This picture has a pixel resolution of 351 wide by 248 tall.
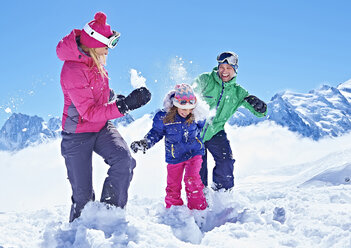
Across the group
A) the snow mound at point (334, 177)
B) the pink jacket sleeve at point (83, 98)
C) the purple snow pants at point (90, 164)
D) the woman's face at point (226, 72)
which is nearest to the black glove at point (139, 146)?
the purple snow pants at point (90, 164)

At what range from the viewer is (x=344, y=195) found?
18.6 ft

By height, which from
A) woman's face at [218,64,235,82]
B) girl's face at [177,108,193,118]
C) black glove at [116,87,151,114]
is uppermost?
woman's face at [218,64,235,82]

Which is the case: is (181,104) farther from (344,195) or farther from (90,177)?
(344,195)

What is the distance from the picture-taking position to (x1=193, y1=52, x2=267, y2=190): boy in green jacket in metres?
5.54

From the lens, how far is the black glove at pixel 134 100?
12.2ft

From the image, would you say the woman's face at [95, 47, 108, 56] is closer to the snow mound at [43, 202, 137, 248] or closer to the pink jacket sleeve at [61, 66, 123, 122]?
the pink jacket sleeve at [61, 66, 123, 122]

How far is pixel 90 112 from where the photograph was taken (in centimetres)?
371

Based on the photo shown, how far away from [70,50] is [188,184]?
89.9 inches

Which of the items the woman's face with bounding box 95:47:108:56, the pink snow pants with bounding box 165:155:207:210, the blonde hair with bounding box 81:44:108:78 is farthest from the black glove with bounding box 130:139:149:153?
the woman's face with bounding box 95:47:108:56

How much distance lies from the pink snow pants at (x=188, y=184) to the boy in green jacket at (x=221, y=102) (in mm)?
740

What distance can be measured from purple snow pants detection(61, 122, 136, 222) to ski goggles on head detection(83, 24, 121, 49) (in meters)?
0.98

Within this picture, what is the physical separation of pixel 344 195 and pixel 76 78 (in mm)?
4524

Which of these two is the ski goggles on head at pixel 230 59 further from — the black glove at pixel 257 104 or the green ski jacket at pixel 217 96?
the black glove at pixel 257 104

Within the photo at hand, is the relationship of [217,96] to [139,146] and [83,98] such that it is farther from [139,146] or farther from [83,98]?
[83,98]
